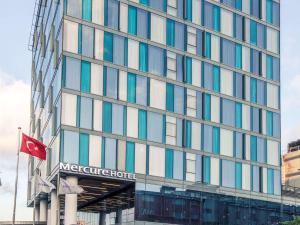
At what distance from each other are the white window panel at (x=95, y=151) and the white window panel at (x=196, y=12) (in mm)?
20370

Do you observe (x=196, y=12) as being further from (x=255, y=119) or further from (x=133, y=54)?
(x=255, y=119)

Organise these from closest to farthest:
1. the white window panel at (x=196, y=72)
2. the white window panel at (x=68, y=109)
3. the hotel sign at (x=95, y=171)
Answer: the hotel sign at (x=95, y=171) → the white window panel at (x=68, y=109) → the white window panel at (x=196, y=72)

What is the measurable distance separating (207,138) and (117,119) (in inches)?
509

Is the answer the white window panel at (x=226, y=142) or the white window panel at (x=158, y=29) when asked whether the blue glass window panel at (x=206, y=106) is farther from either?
the white window panel at (x=158, y=29)

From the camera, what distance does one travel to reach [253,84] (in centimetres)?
8338

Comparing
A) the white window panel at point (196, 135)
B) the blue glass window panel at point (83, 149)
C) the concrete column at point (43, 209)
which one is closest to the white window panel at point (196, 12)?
the white window panel at point (196, 135)

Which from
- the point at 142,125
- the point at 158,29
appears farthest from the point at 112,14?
the point at 142,125

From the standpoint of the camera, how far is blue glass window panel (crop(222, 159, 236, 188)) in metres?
77.8

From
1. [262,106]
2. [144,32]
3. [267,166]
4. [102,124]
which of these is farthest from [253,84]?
[102,124]

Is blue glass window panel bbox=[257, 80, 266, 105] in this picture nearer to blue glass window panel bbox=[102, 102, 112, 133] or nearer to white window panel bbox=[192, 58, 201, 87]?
white window panel bbox=[192, 58, 201, 87]

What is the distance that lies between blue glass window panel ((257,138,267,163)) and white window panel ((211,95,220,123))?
732cm

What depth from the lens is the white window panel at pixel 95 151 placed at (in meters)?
66.6

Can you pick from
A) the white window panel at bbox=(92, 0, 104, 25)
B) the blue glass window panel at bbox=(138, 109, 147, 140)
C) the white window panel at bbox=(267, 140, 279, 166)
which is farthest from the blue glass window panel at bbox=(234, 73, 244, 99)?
the white window panel at bbox=(92, 0, 104, 25)

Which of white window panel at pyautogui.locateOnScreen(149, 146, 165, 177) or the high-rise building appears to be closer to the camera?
the high-rise building
